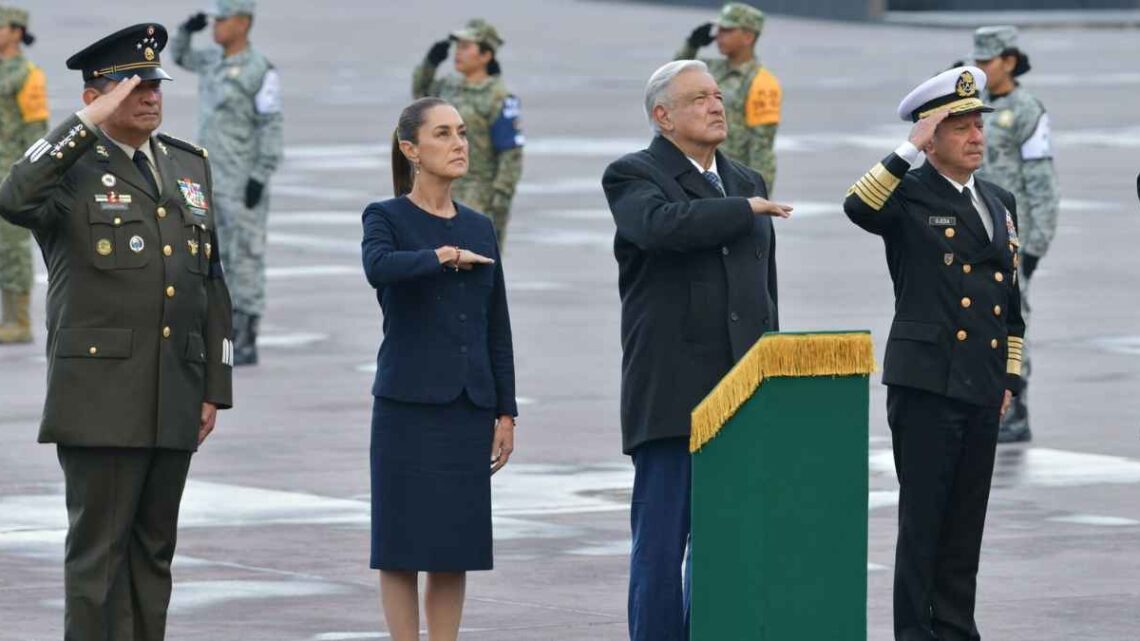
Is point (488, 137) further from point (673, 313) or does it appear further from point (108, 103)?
point (108, 103)

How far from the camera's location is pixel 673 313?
27.5ft

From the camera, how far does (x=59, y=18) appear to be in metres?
55.9

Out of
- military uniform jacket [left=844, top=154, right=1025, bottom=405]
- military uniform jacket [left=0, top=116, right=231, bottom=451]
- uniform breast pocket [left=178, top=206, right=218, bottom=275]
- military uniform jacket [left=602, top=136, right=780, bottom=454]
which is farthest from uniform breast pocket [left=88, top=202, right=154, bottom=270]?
military uniform jacket [left=844, top=154, right=1025, bottom=405]

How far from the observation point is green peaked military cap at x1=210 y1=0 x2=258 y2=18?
1695 centimetres

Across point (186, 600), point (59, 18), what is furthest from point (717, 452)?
point (59, 18)

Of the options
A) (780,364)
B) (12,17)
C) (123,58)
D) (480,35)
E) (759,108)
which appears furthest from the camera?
(480,35)

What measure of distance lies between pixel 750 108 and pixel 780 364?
10.6 m

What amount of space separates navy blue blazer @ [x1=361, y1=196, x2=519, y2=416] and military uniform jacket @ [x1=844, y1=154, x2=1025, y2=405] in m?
1.18

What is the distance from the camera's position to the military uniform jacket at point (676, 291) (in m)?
8.32

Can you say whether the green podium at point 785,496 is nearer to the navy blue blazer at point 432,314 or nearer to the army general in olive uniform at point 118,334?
the navy blue blazer at point 432,314

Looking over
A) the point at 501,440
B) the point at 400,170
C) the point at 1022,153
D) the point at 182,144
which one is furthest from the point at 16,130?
the point at 501,440

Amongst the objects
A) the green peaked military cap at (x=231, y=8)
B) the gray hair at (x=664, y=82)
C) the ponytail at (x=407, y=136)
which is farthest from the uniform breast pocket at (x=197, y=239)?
the green peaked military cap at (x=231, y=8)

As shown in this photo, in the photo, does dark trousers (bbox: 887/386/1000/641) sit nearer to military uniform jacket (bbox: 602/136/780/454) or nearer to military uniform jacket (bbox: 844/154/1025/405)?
military uniform jacket (bbox: 844/154/1025/405)

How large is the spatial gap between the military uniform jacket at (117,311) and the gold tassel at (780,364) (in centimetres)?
153
